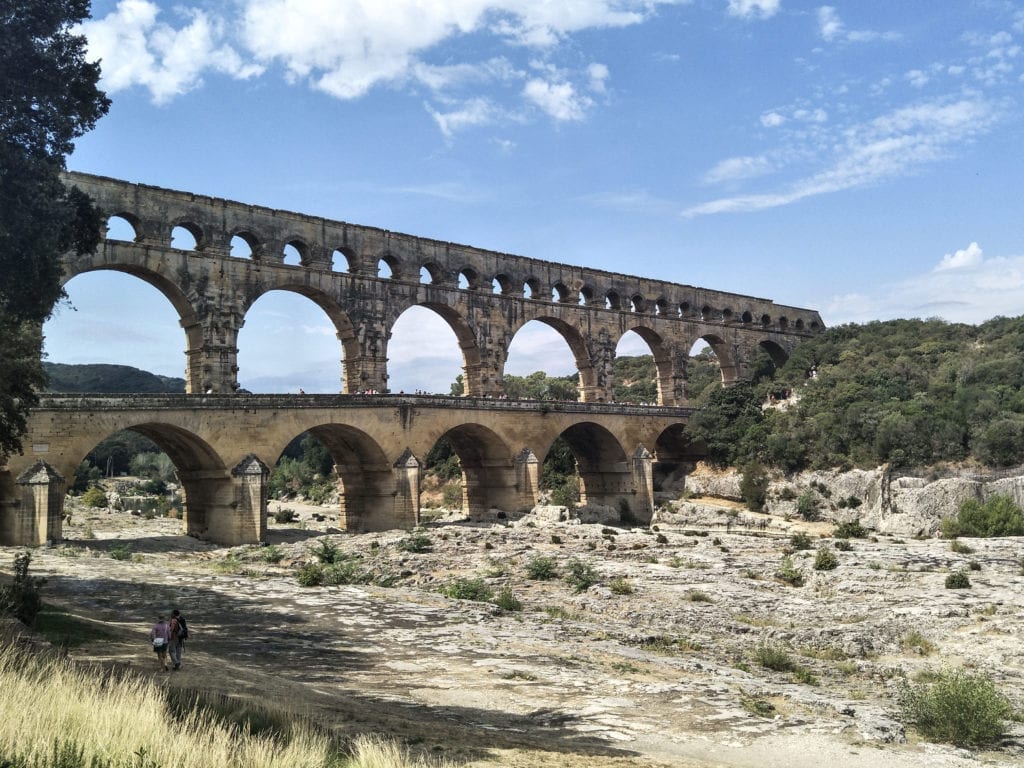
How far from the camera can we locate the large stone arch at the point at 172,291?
105ft

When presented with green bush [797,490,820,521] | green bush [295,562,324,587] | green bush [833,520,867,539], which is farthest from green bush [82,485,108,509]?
green bush [833,520,867,539]

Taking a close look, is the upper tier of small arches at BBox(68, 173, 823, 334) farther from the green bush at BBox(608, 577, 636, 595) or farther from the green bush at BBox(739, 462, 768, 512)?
the green bush at BBox(608, 577, 636, 595)

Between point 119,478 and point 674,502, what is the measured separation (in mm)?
55026

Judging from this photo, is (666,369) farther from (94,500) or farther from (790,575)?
(94,500)

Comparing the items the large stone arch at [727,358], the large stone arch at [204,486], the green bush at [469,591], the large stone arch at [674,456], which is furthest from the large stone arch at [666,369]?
the green bush at [469,591]

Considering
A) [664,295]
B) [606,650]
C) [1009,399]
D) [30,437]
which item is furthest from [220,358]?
[1009,399]

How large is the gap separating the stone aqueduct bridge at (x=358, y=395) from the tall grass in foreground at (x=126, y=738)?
22290 millimetres

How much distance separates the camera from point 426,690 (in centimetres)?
1224

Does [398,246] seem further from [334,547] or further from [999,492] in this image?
[999,492]

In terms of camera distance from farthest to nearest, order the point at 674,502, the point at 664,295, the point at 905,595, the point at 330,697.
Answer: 1. the point at 664,295
2. the point at 674,502
3. the point at 905,595
4. the point at 330,697

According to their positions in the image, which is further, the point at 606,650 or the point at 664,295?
the point at 664,295

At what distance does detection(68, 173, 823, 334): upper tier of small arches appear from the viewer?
33.7m

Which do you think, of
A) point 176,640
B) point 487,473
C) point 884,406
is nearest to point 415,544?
point 487,473

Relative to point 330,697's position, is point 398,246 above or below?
above
